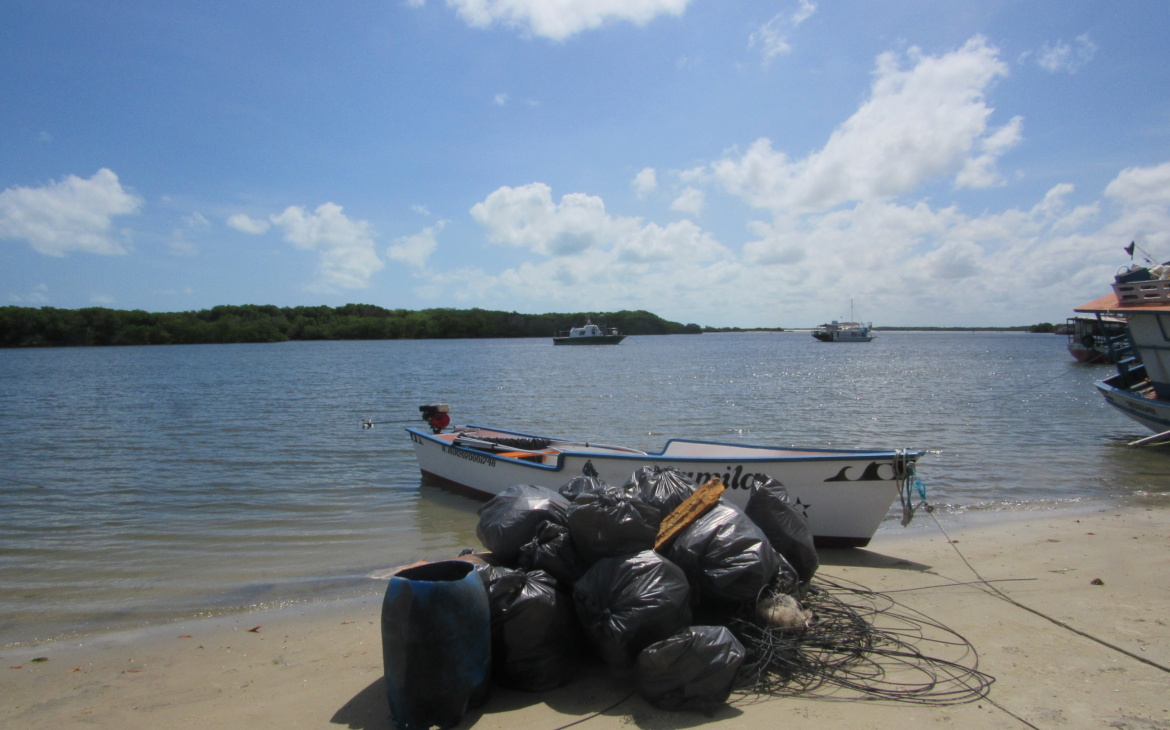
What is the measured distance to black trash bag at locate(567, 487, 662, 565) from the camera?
4.19 m

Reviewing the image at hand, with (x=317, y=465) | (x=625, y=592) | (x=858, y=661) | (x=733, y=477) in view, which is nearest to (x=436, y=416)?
(x=317, y=465)

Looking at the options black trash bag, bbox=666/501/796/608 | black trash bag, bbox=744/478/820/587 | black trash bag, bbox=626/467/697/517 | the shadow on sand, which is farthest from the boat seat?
the shadow on sand

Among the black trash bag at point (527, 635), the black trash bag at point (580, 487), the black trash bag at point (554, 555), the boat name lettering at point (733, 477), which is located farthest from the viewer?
the boat name lettering at point (733, 477)

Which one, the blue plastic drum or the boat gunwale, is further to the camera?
the boat gunwale

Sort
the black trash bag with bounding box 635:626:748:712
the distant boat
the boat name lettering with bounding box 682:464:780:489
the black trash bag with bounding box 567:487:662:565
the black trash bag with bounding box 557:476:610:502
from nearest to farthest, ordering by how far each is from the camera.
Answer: the black trash bag with bounding box 635:626:748:712, the black trash bag with bounding box 567:487:662:565, the black trash bag with bounding box 557:476:610:502, the boat name lettering with bounding box 682:464:780:489, the distant boat

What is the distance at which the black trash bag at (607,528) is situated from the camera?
4191 mm

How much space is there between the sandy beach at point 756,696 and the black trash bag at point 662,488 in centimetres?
139

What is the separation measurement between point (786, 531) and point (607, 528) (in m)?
1.87

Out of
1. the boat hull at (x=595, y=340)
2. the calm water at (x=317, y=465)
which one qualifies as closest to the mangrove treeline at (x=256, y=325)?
the boat hull at (x=595, y=340)

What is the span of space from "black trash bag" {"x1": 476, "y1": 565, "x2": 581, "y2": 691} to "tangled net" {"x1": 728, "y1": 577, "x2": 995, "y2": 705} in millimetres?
A: 1055

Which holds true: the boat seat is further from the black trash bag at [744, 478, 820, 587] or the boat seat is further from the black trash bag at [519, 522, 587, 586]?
the black trash bag at [519, 522, 587, 586]

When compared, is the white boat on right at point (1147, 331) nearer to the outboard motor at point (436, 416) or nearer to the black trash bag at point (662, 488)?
the black trash bag at point (662, 488)

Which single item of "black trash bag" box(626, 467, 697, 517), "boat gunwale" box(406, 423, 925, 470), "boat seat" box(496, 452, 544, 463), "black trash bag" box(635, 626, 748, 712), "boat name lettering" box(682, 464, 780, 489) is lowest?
"black trash bag" box(635, 626, 748, 712)

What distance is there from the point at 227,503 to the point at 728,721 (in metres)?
9.75
